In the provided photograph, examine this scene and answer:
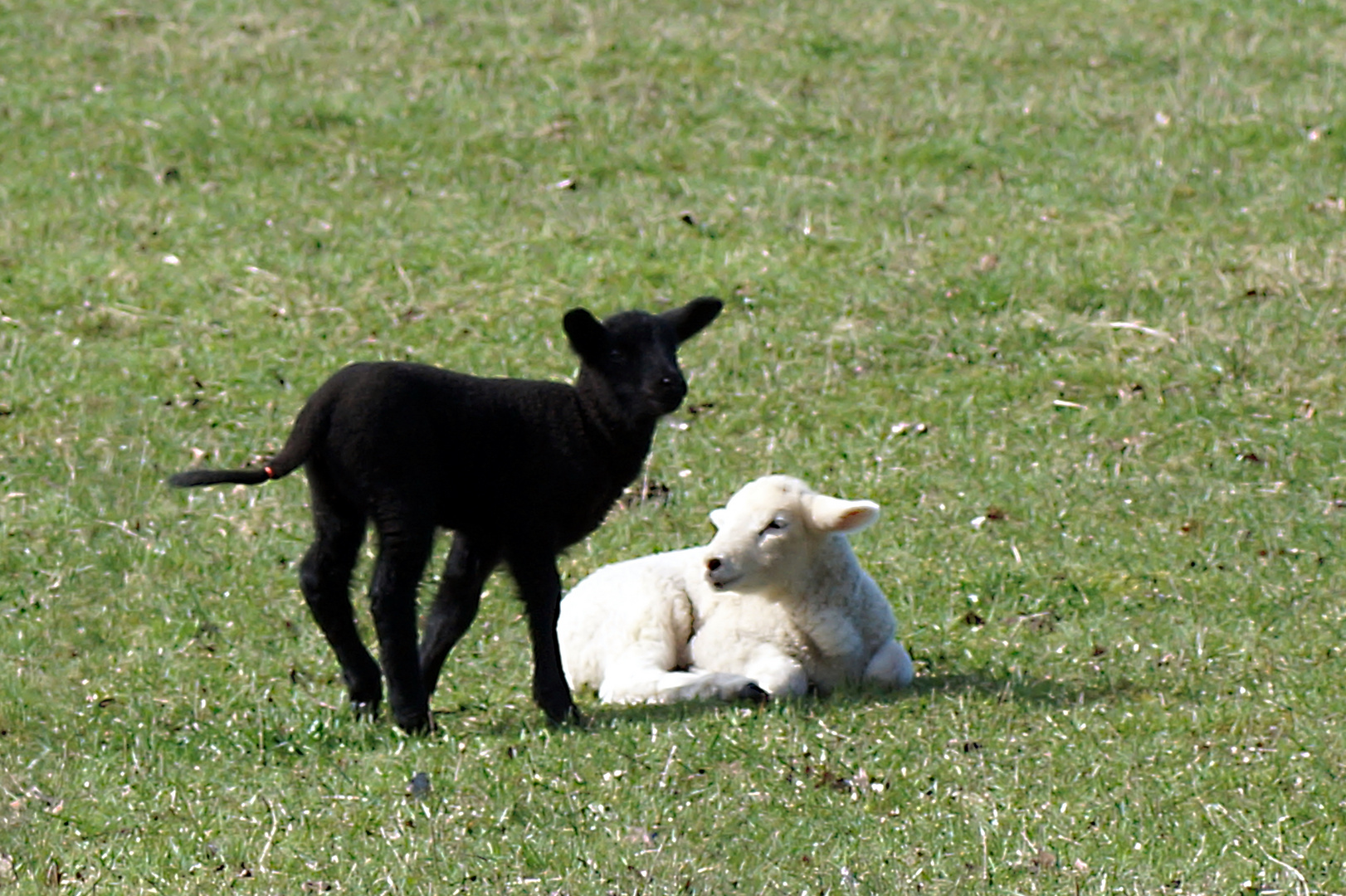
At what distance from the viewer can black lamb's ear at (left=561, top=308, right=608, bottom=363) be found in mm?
8164

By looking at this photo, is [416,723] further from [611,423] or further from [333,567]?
[611,423]

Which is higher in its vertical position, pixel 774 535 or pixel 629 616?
pixel 774 535

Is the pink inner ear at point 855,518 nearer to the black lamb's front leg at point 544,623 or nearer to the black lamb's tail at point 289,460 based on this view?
the black lamb's front leg at point 544,623

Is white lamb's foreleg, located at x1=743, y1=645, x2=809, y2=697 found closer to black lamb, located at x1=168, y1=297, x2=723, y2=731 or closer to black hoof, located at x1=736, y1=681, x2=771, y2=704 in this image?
black hoof, located at x1=736, y1=681, x2=771, y2=704

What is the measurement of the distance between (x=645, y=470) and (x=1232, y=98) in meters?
10.1

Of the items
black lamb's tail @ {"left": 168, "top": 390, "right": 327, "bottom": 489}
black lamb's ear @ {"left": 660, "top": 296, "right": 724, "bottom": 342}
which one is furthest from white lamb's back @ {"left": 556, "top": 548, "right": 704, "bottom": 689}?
black lamb's tail @ {"left": 168, "top": 390, "right": 327, "bottom": 489}

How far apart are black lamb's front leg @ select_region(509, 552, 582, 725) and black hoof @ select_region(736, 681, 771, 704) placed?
2.59ft

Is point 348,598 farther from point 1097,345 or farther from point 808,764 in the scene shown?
point 1097,345

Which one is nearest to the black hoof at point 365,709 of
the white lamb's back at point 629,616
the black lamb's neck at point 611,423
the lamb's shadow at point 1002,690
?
the white lamb's back at point 629,616

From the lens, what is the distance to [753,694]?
8438 mm

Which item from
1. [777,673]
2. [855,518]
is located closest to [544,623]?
[777,673]

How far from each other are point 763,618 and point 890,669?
638 millimetres

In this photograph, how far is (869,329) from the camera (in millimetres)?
14727

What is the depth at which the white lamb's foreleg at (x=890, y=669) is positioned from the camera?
8719mm
